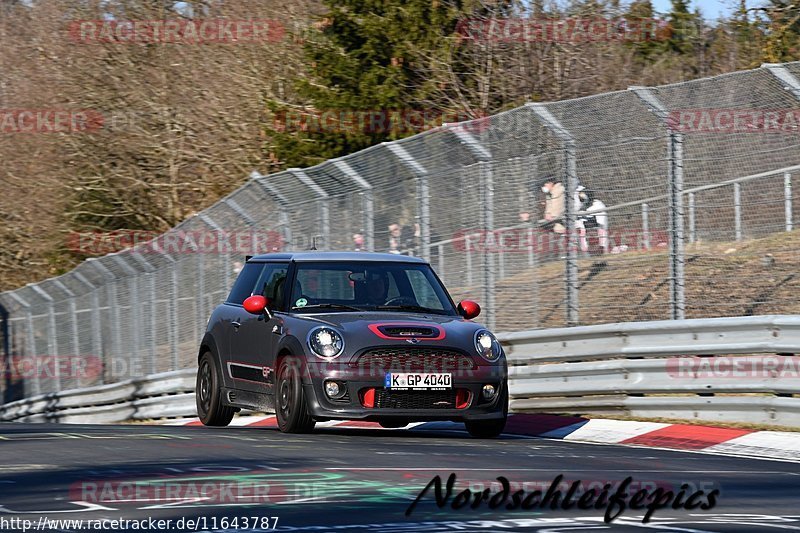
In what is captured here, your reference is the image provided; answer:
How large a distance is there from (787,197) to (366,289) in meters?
3.53

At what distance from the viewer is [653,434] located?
1202 cm

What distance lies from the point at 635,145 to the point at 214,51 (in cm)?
2600

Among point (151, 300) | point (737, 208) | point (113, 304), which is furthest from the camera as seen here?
point (113, 304)

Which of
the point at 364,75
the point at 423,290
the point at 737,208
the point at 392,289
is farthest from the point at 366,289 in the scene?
the point at 364,75

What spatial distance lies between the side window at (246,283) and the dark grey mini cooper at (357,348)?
42 mm

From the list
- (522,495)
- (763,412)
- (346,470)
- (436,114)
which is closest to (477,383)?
(763,412)

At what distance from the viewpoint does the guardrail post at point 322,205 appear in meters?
18.4

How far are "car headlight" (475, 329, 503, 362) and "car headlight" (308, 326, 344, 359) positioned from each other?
110 cm

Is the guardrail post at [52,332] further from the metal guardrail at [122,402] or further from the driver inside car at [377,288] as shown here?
the driver inside car at [377,288]

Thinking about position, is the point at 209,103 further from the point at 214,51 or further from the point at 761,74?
the point at 761,74

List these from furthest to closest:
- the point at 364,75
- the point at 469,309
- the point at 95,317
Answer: the point at 364,75 < the point at 95,317 < the point at 469,309

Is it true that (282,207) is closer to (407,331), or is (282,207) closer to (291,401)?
(291,401)

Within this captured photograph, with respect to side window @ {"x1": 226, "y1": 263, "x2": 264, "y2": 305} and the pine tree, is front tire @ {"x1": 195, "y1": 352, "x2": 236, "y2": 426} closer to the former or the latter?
side window @ {"x1": 226, "y1": 263, "x2": 264, "y2": 305}

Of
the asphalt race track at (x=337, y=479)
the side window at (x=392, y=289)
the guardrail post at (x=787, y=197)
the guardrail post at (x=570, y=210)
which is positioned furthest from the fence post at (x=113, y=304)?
the guardrail post at (x=787, y=197)
